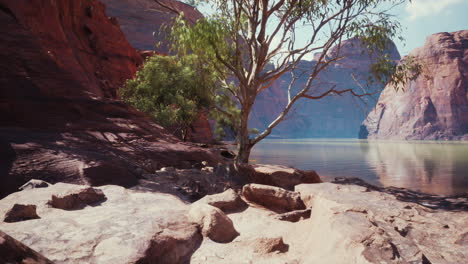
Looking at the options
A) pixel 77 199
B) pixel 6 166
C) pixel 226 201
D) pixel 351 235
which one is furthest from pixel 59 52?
pixel 351 235

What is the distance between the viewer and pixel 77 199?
12.8 feet

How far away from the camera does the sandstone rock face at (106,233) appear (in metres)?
2.50

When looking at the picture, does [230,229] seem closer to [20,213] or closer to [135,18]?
[20,213]

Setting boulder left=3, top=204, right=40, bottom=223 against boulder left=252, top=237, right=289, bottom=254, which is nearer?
boulder left=3, top=204, right=40, bottom=223

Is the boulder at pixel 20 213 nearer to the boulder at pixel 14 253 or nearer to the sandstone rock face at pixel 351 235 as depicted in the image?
the sandstone rock face at pixel 351 235

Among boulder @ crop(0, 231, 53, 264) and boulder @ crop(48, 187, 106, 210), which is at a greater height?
boulder @ crop(0, 231, 53, 264)

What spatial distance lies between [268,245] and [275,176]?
4944 millimetres

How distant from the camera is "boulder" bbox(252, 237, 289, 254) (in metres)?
3.24

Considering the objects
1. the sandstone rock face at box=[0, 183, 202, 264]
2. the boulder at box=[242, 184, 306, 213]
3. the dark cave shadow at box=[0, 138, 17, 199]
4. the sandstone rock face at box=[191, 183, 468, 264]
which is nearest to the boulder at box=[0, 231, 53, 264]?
the sandstone rock face at box=[0, 183, 202, 264]

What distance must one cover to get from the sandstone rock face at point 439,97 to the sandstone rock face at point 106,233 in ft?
210

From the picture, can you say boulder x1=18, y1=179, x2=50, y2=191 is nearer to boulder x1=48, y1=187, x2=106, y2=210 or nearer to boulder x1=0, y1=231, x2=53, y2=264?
boulder x1=48, y1=187, x2=106, y2=210

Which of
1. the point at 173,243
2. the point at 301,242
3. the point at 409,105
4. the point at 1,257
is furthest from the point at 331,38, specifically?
the point at 409,105

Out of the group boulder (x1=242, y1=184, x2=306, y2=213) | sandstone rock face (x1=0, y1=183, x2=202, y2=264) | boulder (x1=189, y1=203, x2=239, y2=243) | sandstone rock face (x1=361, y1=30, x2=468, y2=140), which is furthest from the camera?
sandstone rock face (x1=361, y1=30, x2=468, y2=140)

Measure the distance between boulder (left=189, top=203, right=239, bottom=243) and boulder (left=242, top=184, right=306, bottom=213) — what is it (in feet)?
4.80
